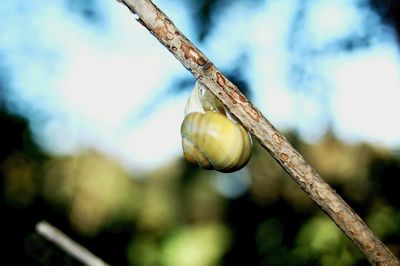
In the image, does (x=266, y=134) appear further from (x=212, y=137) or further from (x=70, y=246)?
(x=70, y=246)

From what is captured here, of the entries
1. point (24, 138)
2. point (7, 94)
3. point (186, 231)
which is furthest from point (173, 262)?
point (7, 94)

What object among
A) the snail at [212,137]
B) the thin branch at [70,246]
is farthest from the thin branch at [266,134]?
the thin branch at [70,246]

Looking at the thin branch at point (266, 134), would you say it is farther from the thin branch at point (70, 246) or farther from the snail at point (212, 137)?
the thin branch at point (70, 246)

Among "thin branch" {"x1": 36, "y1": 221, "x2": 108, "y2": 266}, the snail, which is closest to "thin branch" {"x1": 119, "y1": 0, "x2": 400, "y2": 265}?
the snail

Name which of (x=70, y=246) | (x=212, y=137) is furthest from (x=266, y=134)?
(x=70, y=246)

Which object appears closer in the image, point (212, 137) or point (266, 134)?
point (266, 134)

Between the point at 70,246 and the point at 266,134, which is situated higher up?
the point at 266,134
